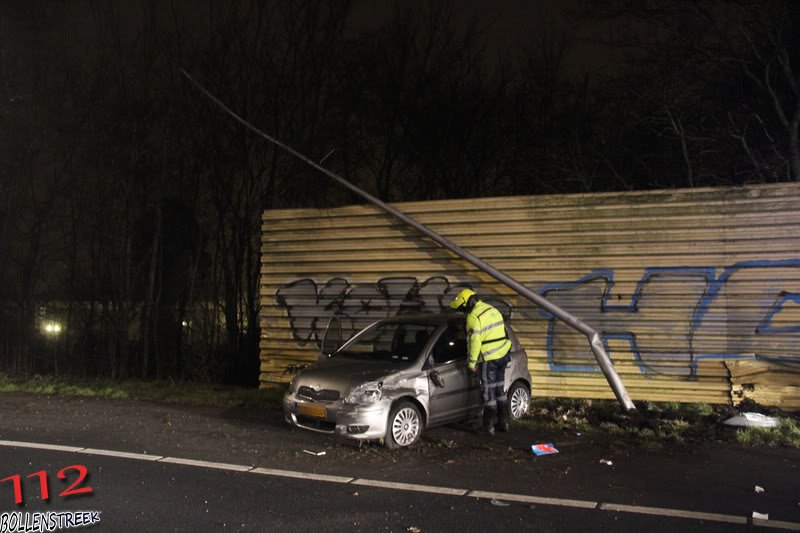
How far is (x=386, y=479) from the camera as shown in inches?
259

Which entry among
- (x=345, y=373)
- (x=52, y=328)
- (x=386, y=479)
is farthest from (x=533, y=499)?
(x=52, y=328)

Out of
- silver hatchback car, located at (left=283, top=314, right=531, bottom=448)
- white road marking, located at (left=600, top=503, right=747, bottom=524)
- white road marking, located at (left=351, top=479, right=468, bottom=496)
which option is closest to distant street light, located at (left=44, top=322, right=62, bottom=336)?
silver hatchback car, located at (left=283, top=314, right=531, bottom=448)

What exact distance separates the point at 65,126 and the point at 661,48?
14.1 m

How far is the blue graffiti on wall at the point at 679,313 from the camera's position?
31.0ft

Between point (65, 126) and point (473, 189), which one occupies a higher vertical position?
point (65, 126)

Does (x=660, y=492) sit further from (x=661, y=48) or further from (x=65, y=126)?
(x=65, y=126)

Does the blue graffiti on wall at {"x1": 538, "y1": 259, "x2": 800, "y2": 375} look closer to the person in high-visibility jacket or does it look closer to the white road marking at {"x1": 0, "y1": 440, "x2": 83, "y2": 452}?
the person in high-visibility jacket

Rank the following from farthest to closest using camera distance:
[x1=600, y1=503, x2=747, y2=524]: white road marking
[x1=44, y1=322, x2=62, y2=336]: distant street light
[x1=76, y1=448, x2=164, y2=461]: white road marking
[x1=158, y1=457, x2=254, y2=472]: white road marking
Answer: [x1=44, y1=322, x2=62, y2=336]: distant street light, [x1=76, y1=448, x2=164, y2=461]: white road marking, [x1=158, y1=457, x2=254, y2=472]: white road marking, [x1=600, y1=503, x2=747, y2=524]: white road marking

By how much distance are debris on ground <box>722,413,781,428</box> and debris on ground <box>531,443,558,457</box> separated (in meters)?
2.55

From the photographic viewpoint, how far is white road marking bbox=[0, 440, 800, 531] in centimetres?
541

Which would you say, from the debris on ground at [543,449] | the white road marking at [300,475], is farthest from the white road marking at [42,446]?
the debris on ground at [543,449]

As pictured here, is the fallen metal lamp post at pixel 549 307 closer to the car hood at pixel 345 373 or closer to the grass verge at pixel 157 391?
the car hood at pixel 345 373

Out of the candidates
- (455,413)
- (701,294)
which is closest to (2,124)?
(455,413)

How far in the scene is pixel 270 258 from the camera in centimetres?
1258
